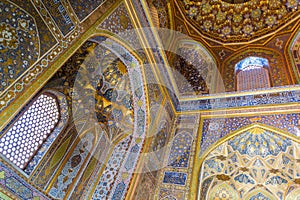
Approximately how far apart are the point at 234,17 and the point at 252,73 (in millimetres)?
2325

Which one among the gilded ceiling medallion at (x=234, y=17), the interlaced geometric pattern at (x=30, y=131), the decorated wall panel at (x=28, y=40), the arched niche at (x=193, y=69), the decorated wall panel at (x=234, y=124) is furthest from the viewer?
the gilded ceiling medallion at (x=234, y=17)

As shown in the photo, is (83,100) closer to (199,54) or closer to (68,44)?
(68,44)

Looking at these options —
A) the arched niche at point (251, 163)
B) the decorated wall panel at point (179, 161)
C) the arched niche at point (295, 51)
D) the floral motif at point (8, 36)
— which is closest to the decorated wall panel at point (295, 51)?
the arched niche at point (295, 51)

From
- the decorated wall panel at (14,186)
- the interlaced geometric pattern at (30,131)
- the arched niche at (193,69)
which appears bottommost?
the decorated wall panel at (14,186)

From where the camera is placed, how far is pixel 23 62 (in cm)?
398

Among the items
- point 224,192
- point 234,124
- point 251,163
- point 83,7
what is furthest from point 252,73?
point 83,7

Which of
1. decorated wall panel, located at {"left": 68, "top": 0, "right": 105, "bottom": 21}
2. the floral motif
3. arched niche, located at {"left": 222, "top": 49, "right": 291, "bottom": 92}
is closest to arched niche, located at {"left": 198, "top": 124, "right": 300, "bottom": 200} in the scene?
arched niche, located at {"left": 222, "top": 49, "right": 291, "bottom": 92}

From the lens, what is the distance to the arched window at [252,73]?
28.0ft

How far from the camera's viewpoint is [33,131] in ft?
19.3

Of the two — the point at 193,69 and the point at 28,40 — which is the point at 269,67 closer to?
the point at 193,69

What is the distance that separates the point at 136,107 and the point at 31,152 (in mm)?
2803

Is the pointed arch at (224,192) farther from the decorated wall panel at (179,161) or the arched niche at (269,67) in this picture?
the arched niche at (269,67)

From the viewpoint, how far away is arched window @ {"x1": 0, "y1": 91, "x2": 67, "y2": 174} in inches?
210

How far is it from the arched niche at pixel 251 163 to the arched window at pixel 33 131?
4.19 m
